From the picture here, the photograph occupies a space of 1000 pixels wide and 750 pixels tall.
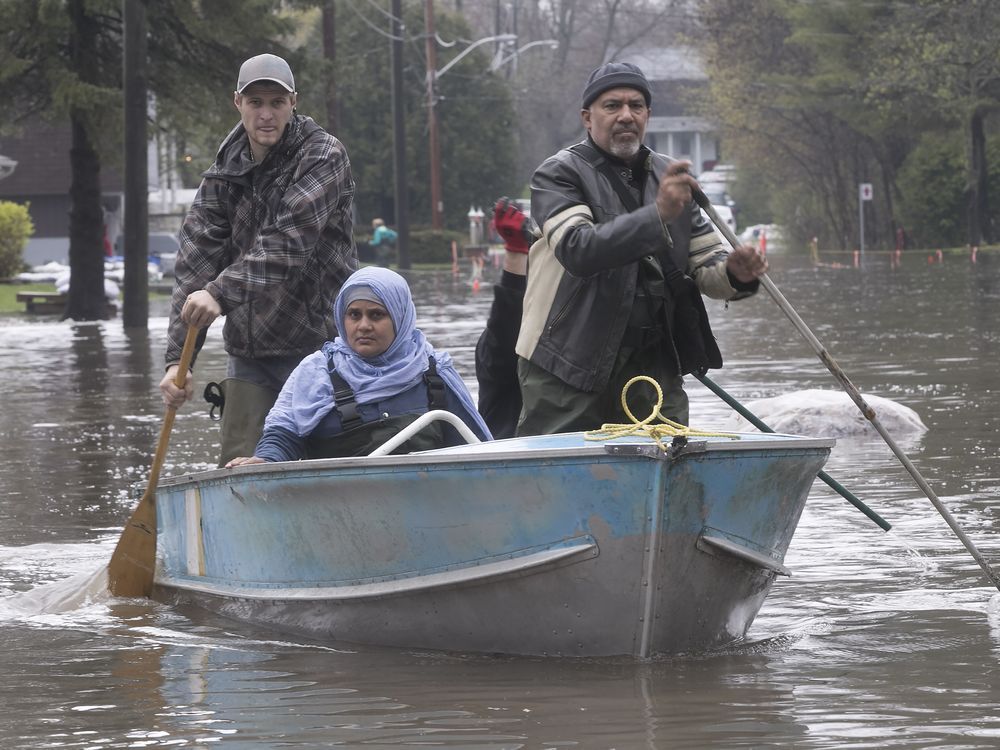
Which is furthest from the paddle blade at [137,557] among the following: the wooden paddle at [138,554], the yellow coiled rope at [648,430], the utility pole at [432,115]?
the utility pole at [432,115]

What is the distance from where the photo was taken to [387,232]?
159 ft

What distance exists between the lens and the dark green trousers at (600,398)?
6145mm

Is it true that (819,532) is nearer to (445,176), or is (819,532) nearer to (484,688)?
(484,688)

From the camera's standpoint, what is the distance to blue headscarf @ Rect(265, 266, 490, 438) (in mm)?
6547

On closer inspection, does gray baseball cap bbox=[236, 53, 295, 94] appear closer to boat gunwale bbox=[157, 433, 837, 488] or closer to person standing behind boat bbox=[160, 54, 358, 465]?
person standing behind boat bbox=[160, 54, 358, 465]

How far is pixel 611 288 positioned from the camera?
5.99 m

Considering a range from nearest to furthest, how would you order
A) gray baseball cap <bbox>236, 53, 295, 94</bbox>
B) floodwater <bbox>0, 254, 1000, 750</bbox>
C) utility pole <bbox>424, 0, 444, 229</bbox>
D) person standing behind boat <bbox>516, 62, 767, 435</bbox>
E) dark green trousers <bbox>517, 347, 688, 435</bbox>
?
1. floodwater <bbox>0, 254, 1000, 750</bbox>
2. person standing behind boat <bbox>516, 62, 767, 435</bbox>
3. dark green trousers <bbox>517, 347, 688, 435</bbox>
4. gray baseball cap <bbox>236, 53, 295, 94</bbox>
5. utility pole <bbox>424, 0, 444, 229</bbox>

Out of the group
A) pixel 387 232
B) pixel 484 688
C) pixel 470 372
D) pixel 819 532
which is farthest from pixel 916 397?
pixel 387 232

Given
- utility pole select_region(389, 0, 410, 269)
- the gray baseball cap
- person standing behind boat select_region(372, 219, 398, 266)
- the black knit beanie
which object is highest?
utility pole select_region(389, 0, 410, 269)

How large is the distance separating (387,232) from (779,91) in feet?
52.9

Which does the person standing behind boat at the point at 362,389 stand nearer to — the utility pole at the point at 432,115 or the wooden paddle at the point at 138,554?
the wooden paddle at the point at 138,554

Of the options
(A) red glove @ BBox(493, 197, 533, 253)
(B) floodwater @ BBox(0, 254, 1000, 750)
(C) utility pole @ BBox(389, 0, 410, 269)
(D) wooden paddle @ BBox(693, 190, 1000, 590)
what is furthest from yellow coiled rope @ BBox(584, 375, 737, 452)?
(C) utility pole @ BBox(389, 0, 410, 269)

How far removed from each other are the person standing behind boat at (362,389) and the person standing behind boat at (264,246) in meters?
0.41

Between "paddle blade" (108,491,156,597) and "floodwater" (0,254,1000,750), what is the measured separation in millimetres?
72
